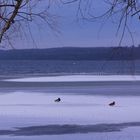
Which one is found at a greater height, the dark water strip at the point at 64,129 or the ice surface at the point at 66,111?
the ice surface at the point at 66,111

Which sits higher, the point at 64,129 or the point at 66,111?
the point at 66,111

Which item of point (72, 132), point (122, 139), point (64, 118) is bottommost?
point (122, 139)

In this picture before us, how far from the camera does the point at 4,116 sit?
1767cm

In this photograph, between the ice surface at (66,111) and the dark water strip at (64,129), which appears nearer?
the dark water strip at (64,129)

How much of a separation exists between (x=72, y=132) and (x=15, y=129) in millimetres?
1719

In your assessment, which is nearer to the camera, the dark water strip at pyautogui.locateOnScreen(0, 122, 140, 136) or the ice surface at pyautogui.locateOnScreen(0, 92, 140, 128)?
the dark water strip at pyautogui.locateOnScreen(0, 122, 140, 136)

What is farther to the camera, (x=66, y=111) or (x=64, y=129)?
(x=66, y=111)

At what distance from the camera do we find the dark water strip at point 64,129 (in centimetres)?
1372

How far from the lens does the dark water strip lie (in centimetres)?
1372

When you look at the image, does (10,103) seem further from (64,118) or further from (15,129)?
(15,129)

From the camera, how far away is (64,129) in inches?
566

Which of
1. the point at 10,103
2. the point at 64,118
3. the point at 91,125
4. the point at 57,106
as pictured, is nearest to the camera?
the point at 91,125

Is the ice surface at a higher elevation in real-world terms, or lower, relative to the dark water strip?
higher

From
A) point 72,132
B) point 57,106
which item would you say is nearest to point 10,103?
point 57,106
